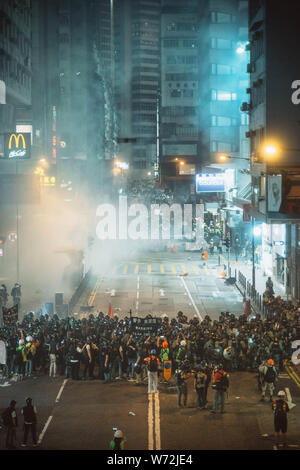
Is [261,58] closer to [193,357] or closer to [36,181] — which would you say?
[36,181]

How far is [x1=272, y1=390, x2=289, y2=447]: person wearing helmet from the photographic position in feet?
44.6

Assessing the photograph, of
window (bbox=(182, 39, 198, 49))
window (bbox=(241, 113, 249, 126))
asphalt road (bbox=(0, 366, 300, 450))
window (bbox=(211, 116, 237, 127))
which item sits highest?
window (bbox=(182, 39, 198, 49))

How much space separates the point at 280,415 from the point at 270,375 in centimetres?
309

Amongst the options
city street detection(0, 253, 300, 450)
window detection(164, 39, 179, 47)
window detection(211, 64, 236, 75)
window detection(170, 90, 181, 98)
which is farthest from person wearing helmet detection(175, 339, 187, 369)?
window detection(164, 39, 179, 47)

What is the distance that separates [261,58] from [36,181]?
57.3ft

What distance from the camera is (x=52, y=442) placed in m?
13.9

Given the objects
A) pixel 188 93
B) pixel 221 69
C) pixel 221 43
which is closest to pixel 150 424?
pixel 221 69

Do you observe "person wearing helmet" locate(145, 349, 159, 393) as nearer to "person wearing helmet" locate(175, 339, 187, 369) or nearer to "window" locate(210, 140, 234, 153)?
"person wearing helmet" locate(175, 339, 187, 369)

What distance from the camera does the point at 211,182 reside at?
54.3m

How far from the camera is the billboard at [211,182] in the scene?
54.1 m

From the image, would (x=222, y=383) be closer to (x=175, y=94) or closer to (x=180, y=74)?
(x=175, y=94)

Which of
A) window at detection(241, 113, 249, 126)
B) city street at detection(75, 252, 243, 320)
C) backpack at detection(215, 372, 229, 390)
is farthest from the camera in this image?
window at detection(241, 113, 249, 126)

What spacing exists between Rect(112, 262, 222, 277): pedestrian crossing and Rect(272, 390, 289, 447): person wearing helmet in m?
32.7

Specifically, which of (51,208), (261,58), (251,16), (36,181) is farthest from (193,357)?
(51,208)
